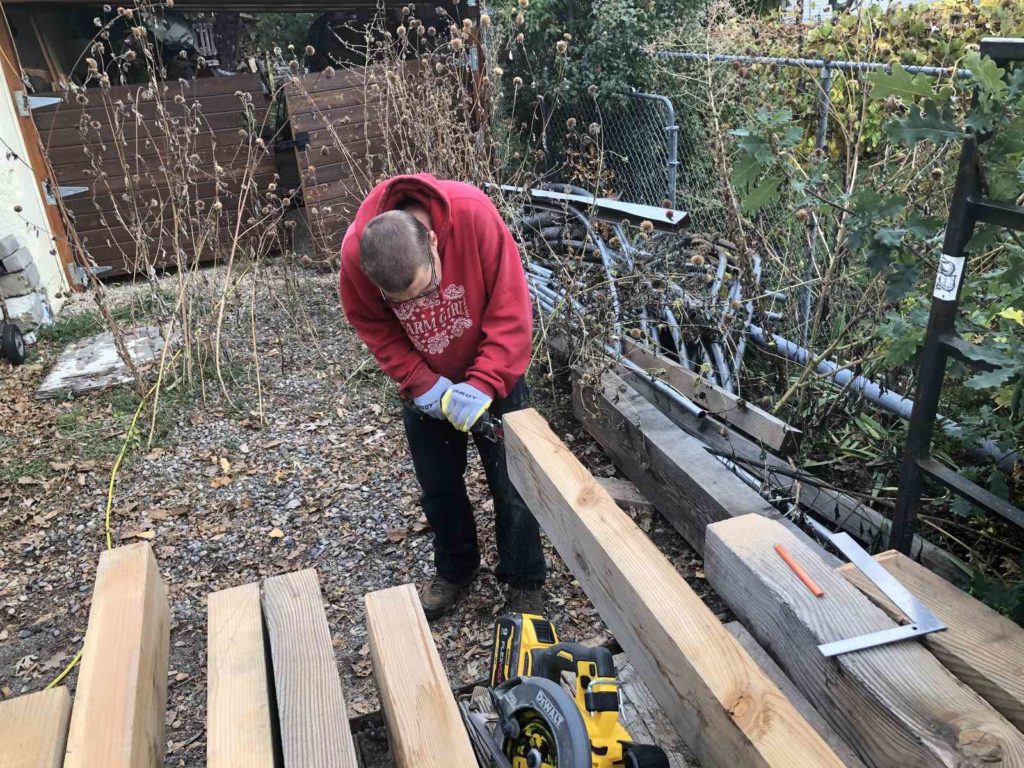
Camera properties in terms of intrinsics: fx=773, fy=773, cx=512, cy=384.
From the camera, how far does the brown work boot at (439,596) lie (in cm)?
338

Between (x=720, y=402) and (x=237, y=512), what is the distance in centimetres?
262

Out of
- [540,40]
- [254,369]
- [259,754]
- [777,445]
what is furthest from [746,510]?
[540,40]

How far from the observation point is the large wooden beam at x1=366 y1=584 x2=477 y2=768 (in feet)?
4.61

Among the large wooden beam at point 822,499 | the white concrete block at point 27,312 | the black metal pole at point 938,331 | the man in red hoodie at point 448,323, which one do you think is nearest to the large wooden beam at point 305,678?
the man in red hoodie at point 448,323

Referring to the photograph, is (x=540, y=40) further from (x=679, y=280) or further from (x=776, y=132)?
(x=776, y=132)

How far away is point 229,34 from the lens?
479 inches

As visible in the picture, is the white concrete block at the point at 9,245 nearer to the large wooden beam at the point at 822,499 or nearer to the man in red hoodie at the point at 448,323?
the man in red hoodie at the point at 448,323

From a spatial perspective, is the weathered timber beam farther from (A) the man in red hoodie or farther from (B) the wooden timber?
(A) the man in red hoodie

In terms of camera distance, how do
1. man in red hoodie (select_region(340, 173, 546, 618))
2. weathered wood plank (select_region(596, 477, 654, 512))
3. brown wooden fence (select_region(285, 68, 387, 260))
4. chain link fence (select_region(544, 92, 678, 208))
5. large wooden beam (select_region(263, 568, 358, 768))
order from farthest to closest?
brown wooden fence (select_region(285, 68, 387, 260))
chain link fence (select_region(544, 92, 678, 208))
weathered wood plank (select_region(596, 477, 654, 512))
man in red hoodie (select_region(340, 173, 546, 618))
large wooden beam (select_region(263, 568, 358, 768))

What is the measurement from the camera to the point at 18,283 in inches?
263

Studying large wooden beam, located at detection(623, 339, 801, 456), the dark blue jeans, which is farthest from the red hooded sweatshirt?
large wooden beam, located at detection(623, 339, 801, 456)

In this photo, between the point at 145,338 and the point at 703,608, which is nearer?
the point at 703,608

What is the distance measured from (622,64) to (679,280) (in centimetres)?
430

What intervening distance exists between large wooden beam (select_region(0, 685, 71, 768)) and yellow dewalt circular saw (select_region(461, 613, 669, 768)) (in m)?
0.82
